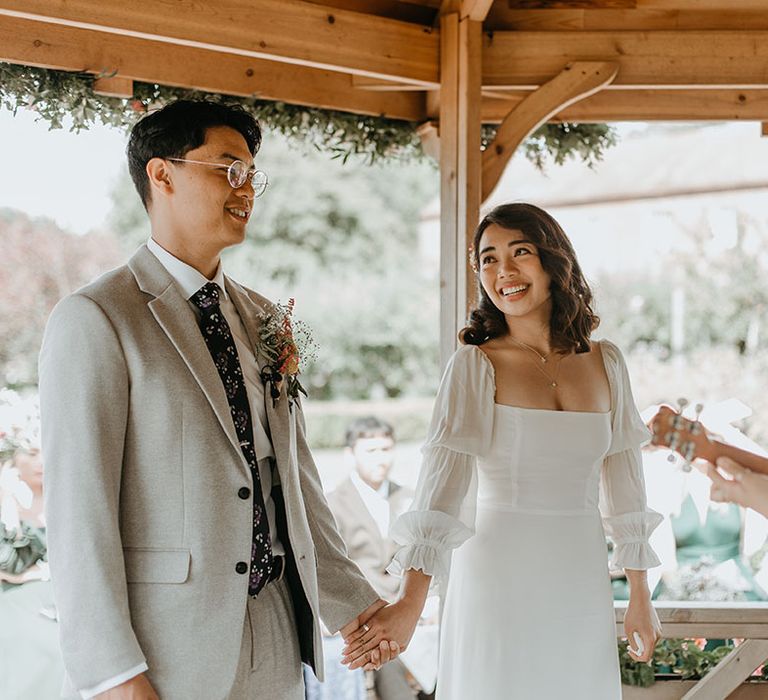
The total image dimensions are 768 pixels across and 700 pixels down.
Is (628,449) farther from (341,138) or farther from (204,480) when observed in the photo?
(341,138)

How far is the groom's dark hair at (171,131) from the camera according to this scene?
2.19 meters

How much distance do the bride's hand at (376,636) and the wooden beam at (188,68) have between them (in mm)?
2356

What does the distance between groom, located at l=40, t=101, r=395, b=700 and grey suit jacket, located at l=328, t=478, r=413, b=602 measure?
387 centimetres

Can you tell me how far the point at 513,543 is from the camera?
2727 millimetres

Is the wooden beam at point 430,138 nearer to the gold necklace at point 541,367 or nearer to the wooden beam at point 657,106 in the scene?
the wooden beam at point 657,106

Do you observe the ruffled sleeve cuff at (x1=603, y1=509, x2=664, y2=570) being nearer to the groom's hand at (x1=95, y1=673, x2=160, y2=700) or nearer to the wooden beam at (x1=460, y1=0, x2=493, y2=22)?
the groom's hand at (x1=95, y1=673, x2=160, y2=700)

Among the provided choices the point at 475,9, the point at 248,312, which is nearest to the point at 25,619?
the point at 248,312

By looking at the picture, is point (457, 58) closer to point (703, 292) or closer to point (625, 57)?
point (625, 57)

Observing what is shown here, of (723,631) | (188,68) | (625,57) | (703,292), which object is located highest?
(703,292)

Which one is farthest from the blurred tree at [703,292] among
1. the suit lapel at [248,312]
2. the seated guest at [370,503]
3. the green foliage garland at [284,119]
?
the suit lapel at [248,312]

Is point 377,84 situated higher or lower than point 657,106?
lower

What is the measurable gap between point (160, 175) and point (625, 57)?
102 inches

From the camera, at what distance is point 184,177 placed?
2180 mm

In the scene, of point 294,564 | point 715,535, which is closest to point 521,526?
point 294,564
